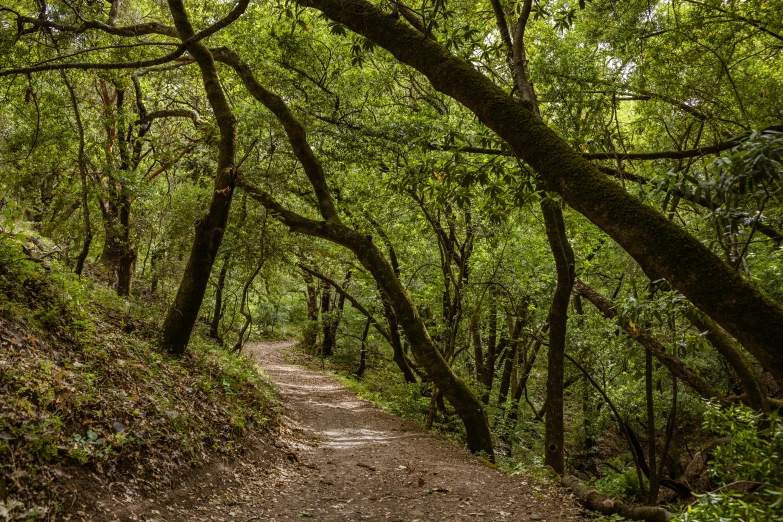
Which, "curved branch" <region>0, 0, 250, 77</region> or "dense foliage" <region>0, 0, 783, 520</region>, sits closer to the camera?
"dense foliage" <region>0, 0, 783, 520</region>

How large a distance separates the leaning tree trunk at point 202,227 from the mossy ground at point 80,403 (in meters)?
0.59

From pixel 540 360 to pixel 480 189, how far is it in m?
7.69

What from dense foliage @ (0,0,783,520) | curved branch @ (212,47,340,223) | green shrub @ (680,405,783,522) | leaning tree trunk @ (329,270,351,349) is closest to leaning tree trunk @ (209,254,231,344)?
dense foliage @ (0,0,783,520)

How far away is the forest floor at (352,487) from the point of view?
17.3 ft

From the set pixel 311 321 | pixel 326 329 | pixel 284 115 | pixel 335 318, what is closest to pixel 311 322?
pixel 311 321

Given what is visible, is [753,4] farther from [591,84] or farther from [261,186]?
[261,186]

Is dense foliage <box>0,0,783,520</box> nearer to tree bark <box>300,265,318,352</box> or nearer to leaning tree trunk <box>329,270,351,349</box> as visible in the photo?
leaning tree trunk <box>329,270,351,349</box>

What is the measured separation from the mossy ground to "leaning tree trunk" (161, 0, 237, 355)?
1.95 ft

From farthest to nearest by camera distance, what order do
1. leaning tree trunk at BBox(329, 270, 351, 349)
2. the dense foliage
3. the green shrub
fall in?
1. leaning tree trunk at BBox(329, 270, 351, 349)
2. the dense foliage
3. the green shrub

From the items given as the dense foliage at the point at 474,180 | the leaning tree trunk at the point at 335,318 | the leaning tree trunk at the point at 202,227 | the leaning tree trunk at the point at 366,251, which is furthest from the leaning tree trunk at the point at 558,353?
the leaning tree trunk at the point at 335,318

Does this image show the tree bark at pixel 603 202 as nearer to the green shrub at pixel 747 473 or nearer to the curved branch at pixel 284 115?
the green shrub at pixel 747 473

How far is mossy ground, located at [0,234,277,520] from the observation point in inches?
147

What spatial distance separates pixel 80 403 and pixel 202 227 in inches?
185

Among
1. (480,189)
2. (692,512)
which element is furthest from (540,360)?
(692,512)
